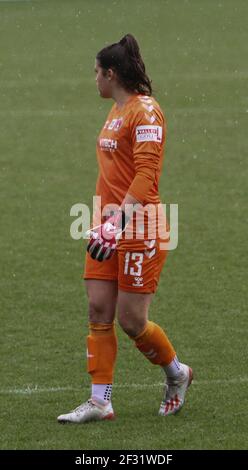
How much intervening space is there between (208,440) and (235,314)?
3189mm

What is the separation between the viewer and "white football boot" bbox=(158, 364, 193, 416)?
6898mm

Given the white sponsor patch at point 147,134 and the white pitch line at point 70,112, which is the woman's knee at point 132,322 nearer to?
the white sponsor patch at point 147,134

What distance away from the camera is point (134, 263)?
6676 mm

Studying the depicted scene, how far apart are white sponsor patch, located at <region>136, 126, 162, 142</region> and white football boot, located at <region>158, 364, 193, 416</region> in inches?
53.9

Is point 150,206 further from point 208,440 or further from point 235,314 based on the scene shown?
point 235,314

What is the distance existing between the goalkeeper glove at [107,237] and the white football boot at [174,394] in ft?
2.91

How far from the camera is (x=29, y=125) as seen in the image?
60.5 ft

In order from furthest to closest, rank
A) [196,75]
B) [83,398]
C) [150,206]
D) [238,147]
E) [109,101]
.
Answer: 1. [196,75]
2. [109,101]
3. [238,147]
4. [83,398]
5. [150,206]

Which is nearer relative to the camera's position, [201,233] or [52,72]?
[201,233]

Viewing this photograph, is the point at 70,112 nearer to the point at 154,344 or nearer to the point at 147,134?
the point at 154,344

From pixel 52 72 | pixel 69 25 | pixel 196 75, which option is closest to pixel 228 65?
pixel 196 75

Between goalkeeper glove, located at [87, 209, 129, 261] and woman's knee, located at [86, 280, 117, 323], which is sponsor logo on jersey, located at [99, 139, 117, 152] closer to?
goalkeeper glove, located at [87, 209, 129, 261]

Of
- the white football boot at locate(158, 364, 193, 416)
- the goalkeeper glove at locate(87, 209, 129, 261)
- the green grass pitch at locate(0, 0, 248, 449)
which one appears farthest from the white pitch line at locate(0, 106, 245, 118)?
the goalkeeper glove at locate(87, 209, 129, 261)

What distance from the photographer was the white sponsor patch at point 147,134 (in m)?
6.49
